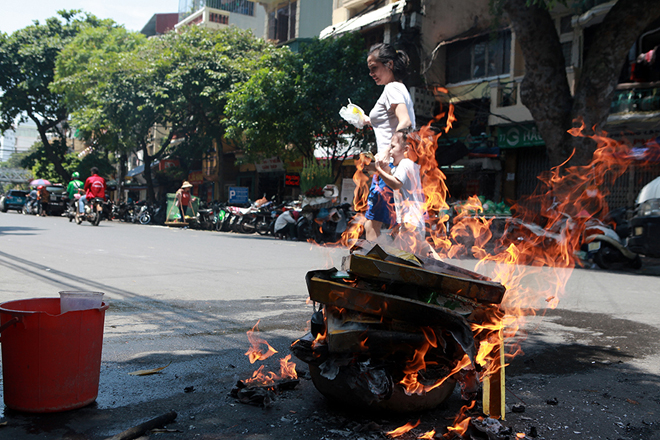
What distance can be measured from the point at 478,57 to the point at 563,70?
9823 mm

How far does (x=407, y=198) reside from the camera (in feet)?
14.3

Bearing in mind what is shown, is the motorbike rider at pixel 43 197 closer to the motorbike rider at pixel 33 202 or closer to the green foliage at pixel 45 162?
the motorbike rider at pixel 33 202

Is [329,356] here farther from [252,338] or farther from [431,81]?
[431,81]

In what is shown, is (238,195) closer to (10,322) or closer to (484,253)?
(484,253)

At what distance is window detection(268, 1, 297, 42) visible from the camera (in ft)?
95.9

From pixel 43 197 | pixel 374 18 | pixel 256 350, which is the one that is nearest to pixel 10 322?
pixel 256 350

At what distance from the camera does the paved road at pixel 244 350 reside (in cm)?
253

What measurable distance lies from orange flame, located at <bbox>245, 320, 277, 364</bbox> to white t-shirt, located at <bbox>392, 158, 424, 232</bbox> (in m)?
1.49

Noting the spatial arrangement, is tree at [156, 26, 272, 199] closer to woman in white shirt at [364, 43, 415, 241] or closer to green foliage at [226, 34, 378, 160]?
green foliage at [226, 34, 378, 160]

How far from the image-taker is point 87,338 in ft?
8.29

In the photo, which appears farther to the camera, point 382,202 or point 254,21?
point 254,21

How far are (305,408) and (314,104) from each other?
51.5 ft

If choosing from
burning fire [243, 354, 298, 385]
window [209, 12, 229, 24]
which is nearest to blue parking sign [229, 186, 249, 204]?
burning fire [243, 354, 298, 385]

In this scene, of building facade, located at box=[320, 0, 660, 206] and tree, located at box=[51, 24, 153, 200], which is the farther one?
tree, located at box=[51, 24, 153, 200]
